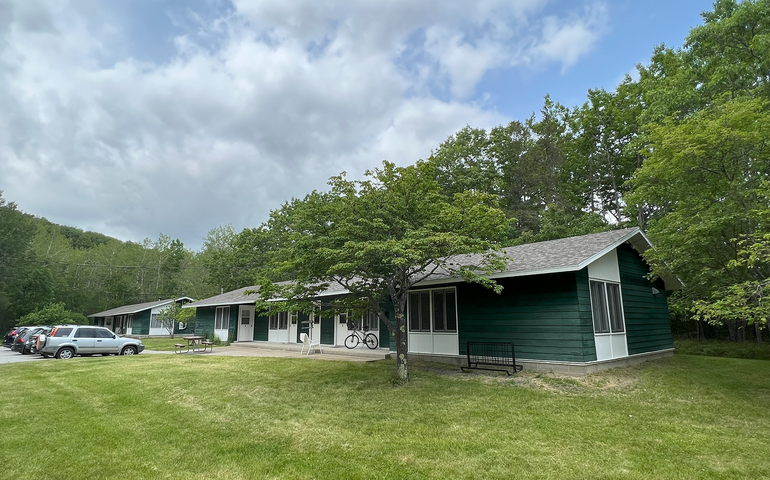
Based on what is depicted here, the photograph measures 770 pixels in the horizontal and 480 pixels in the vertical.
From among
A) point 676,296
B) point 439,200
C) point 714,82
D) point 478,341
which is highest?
point 714,82

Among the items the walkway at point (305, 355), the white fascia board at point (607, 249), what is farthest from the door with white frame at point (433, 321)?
the white fascia board at point (607, 249)

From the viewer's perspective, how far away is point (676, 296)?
15758 millimetres

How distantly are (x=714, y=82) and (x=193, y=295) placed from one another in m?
49.8

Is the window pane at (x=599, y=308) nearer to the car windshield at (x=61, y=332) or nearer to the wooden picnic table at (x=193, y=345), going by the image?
the wooden picnic table at (x=193, y=345)

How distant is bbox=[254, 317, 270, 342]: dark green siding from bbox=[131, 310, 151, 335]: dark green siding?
18.6 m

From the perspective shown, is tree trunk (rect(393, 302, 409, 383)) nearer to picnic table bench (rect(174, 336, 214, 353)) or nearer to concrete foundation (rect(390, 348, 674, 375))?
concrete foundation (rect(390, 348, 674, 375))

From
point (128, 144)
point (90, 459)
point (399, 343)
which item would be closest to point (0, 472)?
point (90, 459)

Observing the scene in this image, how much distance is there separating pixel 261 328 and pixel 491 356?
48.8 feet

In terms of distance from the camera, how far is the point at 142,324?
35156 mm

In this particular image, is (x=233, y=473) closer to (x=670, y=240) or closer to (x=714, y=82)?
(x=670, y=240)

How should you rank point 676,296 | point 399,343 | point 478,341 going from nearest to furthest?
1. point 399,343
2. point 478,341
3. point 676,296

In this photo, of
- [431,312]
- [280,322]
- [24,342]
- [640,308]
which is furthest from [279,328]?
[640,308]

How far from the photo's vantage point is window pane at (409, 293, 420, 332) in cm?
1263

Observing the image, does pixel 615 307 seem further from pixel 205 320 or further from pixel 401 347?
pixel 205 320
